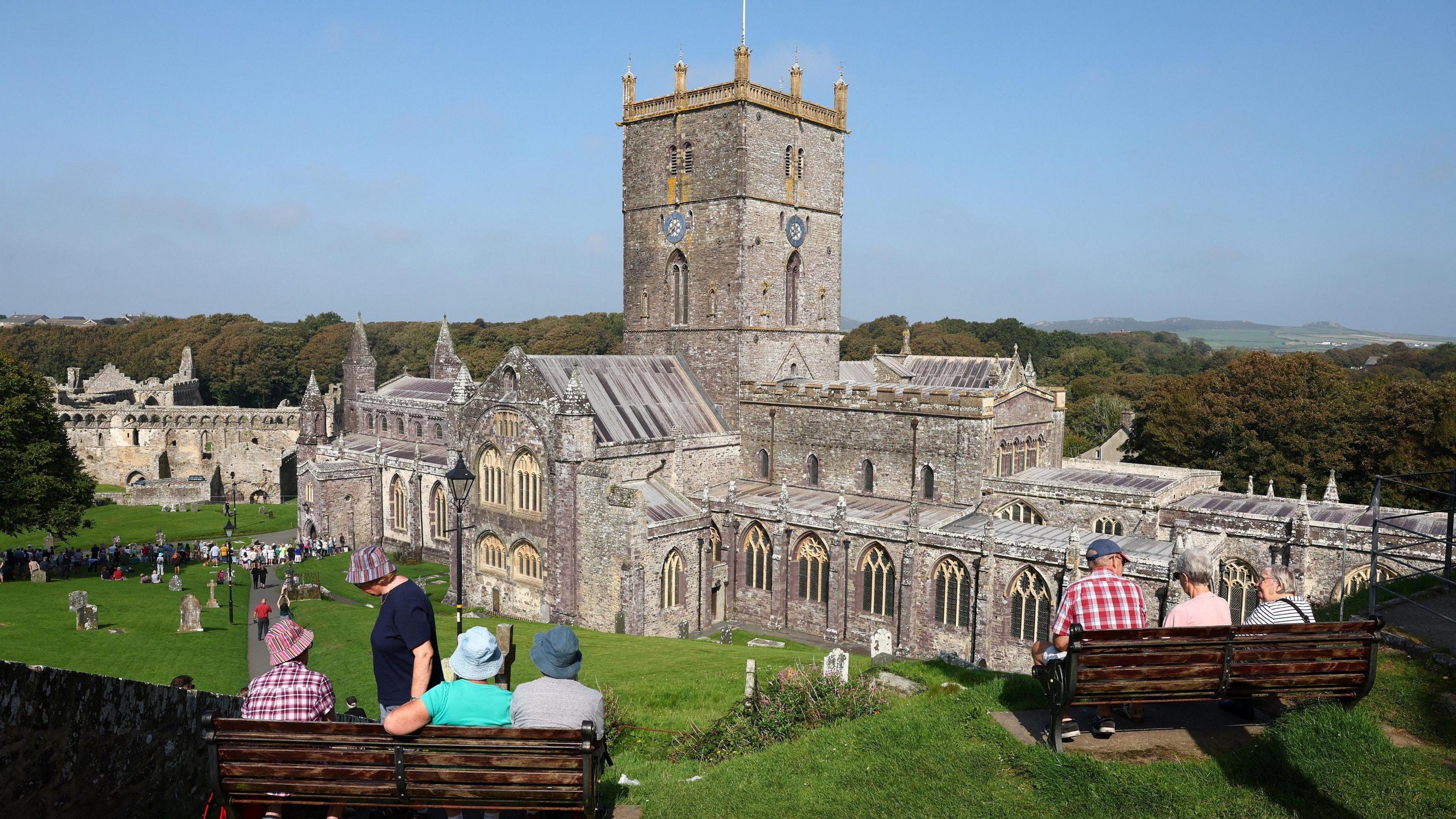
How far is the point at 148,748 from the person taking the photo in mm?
9000

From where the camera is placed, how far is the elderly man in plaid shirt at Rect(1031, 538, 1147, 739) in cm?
916

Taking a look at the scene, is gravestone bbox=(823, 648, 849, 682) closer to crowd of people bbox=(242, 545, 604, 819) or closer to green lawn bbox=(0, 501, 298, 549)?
crowd of people bbox=(242, 545, 604, 819)

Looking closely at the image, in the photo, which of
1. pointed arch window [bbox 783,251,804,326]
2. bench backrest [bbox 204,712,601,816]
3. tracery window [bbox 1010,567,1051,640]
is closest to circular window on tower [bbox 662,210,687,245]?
pointed arch window [bbox 783,251,804,326]

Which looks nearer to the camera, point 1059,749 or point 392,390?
point 1059,749

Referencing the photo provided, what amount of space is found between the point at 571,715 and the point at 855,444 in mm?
26527

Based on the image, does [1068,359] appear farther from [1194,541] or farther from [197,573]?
[197,573]

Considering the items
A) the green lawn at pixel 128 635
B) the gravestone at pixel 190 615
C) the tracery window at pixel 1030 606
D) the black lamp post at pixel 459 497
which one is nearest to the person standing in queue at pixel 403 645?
the black lamp post at pixel 459 497

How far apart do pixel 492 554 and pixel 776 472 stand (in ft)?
37.6

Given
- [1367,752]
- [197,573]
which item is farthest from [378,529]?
[1367,752]

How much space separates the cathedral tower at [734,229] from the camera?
1382 inches

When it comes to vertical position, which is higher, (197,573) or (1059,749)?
(1059,749)

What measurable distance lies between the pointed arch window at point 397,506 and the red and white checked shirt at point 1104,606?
138 ft

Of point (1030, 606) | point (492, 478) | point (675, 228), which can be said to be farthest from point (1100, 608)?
point (675, 228)

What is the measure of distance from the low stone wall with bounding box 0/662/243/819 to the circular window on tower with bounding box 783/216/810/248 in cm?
2974
